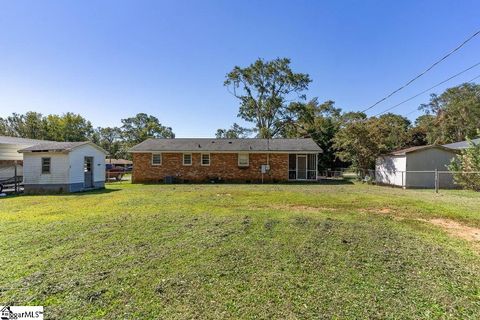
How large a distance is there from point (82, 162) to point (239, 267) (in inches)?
637

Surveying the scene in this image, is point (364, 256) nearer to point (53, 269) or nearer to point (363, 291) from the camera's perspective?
point (363, 291)

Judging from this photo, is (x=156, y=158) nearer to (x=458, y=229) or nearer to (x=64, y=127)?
(x=458, y=229)

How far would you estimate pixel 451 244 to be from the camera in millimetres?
5609

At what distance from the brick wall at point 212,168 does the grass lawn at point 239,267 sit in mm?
14762

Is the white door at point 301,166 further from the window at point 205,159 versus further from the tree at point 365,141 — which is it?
the window at point 205,159

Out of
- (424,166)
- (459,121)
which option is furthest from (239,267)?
(459,121)

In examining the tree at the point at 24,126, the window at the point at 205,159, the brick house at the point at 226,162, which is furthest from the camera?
the tree at the point at 24,126

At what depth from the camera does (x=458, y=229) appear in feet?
22.5

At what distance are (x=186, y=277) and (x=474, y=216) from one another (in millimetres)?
8805

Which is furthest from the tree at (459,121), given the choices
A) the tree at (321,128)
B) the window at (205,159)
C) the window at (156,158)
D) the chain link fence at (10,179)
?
the chain link fence at (10,179)

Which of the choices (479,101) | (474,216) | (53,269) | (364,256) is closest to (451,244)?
(364,256)

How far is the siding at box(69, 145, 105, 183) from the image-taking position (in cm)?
1642

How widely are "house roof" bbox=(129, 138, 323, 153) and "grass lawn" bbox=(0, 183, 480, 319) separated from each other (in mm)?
14944

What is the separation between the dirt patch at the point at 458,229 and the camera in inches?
245
